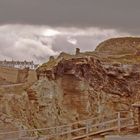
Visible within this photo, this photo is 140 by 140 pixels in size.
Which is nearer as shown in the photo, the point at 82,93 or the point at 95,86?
the point at 82,93

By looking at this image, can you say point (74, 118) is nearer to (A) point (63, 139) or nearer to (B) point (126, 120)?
(A) point (63, 139)

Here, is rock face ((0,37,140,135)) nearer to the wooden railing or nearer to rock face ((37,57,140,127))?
rock face ((37,57,140,127))

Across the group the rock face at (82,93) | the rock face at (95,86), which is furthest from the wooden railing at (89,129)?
the rock face at (82,93)

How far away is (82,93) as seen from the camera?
41.3 m

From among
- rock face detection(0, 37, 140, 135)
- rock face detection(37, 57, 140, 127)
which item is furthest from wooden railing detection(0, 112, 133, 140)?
rock face detection(0, 37, 140, 135)

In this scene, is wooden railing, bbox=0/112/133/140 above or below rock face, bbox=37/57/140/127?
below

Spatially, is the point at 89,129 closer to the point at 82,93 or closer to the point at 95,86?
the point at 82,93

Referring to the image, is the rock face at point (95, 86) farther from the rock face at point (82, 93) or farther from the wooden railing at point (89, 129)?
the wooden railing at point (89, 129)

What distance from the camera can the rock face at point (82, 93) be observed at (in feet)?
134

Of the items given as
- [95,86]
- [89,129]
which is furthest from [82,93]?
[89,129]

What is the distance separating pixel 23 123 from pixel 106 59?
8.57 metres

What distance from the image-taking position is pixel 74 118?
40.8 m

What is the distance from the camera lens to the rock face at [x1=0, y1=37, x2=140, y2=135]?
4097 centimetres

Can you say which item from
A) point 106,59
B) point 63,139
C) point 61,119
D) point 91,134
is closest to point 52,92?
point 61,119
